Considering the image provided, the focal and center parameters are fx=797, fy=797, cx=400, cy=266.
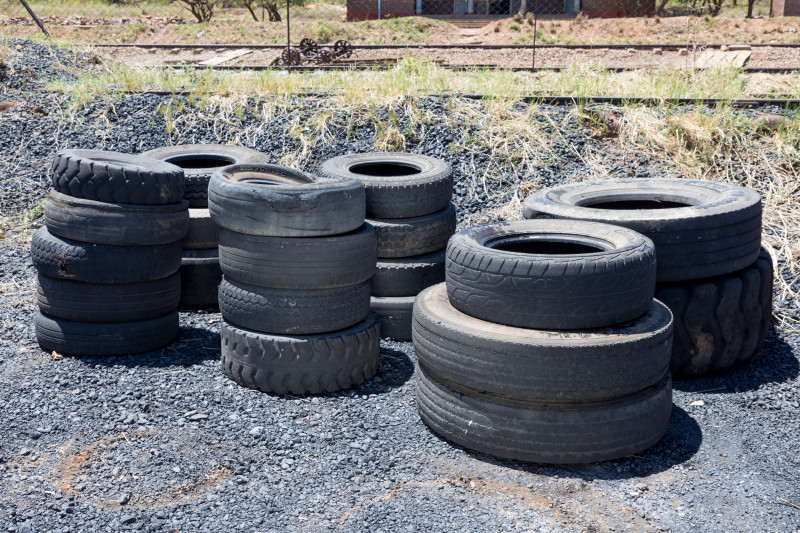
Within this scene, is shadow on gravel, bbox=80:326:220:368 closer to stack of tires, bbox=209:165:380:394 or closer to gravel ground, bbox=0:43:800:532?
gravel ground, bbox=0:43:800:532

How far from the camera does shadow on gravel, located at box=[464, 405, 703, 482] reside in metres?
3.99

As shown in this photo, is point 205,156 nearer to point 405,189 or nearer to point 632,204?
point 405,189

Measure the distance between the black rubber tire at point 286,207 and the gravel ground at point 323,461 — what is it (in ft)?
3.38

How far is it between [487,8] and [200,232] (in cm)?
3276

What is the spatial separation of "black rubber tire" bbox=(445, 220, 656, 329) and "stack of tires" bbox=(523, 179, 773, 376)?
563 millimetres

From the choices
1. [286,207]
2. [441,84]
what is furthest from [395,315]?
[441,84]

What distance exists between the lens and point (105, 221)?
5.15m

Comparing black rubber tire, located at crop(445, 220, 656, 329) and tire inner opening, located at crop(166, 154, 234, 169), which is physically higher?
tire inner opening, located at crop(166, 154, 234, 169)

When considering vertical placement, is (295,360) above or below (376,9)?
below

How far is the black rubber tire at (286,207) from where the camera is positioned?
15.3ft

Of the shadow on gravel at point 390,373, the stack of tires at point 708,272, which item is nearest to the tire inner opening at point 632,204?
the stack of tires at point 708,272

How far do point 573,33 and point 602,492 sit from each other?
95.1 feet

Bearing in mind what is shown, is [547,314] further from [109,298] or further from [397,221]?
[109,298]

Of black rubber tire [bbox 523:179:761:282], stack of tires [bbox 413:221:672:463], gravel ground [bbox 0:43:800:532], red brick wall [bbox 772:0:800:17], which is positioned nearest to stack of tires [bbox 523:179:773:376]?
black rubber tire [bbox 523:179:761:282]
